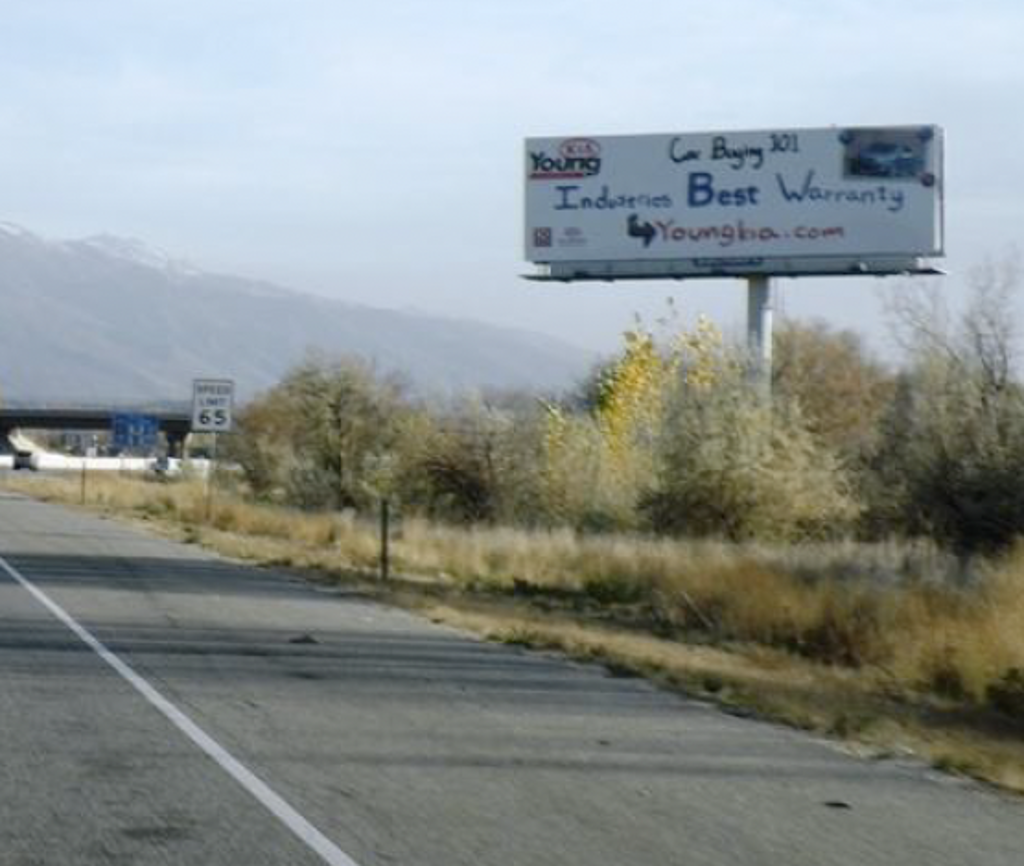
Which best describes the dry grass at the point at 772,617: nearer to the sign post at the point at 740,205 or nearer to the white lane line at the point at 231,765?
the white lane line at the point at 231,765

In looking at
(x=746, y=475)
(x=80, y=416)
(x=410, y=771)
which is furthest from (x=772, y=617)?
(x=80, y=416)

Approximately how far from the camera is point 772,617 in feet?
82.2

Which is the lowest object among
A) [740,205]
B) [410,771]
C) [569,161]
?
[410,771]

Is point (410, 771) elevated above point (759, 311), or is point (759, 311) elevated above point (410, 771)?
point (759, 311)

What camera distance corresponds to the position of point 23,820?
9.40 metres

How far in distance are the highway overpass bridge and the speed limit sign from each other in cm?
9340

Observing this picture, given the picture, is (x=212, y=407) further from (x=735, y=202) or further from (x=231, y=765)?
(x=231, y=765)

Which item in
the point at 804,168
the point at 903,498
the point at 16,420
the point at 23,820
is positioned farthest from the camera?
the point at 16,420

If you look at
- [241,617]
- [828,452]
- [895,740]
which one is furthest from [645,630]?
[828,452]

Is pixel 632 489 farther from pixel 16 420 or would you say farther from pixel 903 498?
pixel 16 420

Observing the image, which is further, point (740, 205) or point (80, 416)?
point (80, 416)

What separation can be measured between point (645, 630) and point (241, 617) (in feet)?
20.6

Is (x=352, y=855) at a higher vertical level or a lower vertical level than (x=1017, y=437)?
lower

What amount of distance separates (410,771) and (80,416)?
13465 cm
